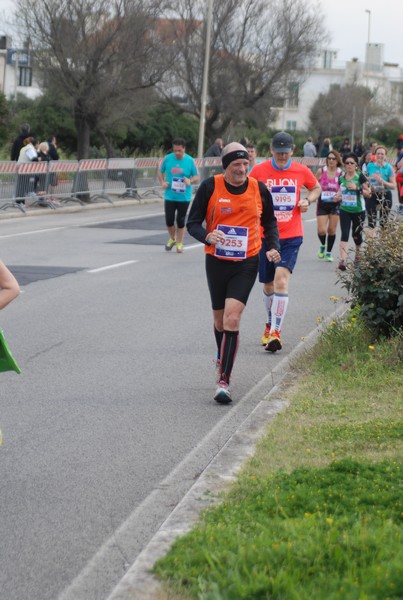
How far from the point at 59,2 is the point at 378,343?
26004mm

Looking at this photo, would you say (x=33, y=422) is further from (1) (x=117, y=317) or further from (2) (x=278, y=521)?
(1) (x=117, y=317)

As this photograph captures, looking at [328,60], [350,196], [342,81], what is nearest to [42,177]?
[350,196]

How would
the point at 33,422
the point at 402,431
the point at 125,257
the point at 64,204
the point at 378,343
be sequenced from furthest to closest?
the point at 64,204
the point at 125,257
the point at 378,343
the point at 33,422
the point at 402,431

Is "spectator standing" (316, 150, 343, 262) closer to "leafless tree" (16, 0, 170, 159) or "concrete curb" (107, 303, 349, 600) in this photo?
"concrete curb" (107, 303, 349, 600)

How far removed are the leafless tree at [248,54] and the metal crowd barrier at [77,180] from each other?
14.4 m

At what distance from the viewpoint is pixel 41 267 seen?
17109 mm

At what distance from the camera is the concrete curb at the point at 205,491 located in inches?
176

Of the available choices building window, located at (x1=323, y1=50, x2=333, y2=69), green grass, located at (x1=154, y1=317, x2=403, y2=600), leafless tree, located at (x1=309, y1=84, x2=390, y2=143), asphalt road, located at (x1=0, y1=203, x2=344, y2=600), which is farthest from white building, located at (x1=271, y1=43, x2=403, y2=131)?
green grass, located at (x1=154, y1=317, x2=403, y2=600)

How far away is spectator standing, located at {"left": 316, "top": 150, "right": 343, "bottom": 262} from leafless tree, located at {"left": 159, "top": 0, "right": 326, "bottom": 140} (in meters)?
33.6

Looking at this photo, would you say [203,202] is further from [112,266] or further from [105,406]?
[112,266]

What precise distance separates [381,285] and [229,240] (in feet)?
5.65

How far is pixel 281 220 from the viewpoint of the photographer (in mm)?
10695

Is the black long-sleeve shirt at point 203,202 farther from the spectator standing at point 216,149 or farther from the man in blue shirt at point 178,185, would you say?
the spectator standing at point 216,149

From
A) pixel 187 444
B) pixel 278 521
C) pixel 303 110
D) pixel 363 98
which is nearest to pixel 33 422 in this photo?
pixel 187 444
